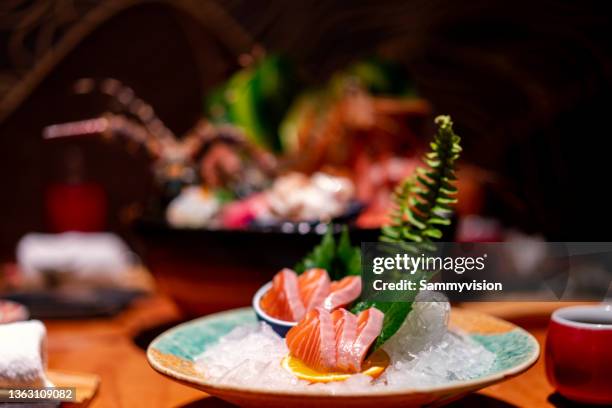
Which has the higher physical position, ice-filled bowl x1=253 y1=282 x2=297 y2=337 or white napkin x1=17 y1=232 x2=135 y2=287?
ice-filled bowl x1=253 y1=282 x2=297 y2=337

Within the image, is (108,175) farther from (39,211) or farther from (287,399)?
(287,399)

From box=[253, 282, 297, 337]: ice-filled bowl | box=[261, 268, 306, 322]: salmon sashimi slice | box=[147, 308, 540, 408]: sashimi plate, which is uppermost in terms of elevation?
box=[261, 268, 306, 322]: salmon sashimi slice

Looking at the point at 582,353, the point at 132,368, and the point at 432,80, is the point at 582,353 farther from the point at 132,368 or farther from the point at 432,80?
the point at 432,80

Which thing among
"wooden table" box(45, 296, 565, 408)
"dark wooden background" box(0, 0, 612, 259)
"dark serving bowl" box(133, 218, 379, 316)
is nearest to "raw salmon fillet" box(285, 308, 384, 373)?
"wooden table" box(45, 296, 565, 408)

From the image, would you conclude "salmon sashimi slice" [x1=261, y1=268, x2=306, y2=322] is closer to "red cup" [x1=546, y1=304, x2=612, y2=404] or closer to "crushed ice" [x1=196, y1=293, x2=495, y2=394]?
"crushed ice" [x1=196, y1=293, x2=495, y2=394]

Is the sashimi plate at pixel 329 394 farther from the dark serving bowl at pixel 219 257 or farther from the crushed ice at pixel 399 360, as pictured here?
the dark serving bowl at pixel 219 257

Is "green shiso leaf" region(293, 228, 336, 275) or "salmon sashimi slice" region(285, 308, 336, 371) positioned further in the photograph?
"green shiso leaf" region(293, 228, 336, 275)

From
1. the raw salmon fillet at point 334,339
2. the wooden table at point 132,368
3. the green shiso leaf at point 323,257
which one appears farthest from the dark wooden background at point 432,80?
the raw salmon fillet at point 334,339
